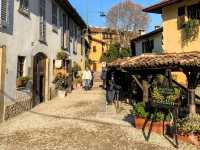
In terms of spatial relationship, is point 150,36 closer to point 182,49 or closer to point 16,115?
point 182,49

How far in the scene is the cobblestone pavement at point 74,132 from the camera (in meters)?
8.99

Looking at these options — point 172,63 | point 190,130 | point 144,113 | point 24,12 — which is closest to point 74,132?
point 144,113

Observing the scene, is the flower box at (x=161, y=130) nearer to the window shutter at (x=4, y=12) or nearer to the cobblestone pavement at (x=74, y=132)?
the cobblestone pavement at (x=74, y=132)

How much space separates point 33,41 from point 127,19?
3907 centimetres

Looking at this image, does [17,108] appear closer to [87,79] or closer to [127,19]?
[87,79]

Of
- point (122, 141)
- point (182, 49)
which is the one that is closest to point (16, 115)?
point (122, 141)

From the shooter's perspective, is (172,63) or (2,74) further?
(2,74)

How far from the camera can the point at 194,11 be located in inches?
744

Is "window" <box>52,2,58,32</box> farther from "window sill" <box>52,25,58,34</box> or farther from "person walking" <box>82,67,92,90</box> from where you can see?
"person walking" <box>82,67,92,90</box>

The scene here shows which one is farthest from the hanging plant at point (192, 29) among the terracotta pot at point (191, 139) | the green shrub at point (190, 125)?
the terracotta pot at point (191, 139)

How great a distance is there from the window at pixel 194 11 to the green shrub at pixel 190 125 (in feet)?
33.7

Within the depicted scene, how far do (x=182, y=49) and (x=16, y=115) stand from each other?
1042cm

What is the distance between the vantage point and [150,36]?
31641mm

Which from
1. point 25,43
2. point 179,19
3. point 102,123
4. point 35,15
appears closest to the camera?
point 102,123
